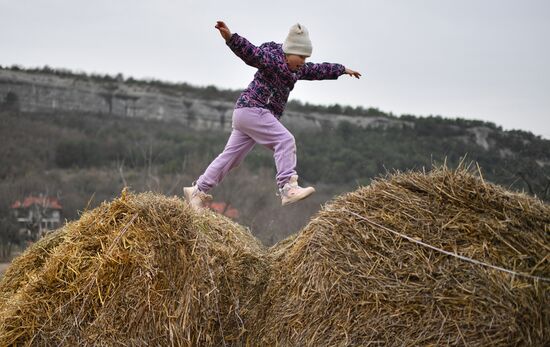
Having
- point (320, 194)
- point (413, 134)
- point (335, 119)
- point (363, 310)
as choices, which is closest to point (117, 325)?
point (363, 310)

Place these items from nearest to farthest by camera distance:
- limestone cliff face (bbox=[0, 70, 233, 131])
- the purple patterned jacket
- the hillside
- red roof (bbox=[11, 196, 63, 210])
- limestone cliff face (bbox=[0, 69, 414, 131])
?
the purple patterned jacket < red roof (bbox=[11, 196, 63, 210]) < the hillside < limestone cliff face (bbox=[0, 69, 414, 131]) < limestone cliff face (bbox=[0, 70, 233, 131])

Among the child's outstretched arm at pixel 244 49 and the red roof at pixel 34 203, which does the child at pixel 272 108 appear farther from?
the red roof at pixel 34 203

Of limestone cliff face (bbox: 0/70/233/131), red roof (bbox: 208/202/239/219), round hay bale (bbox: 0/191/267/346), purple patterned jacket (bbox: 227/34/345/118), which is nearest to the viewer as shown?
round hay bale (bbox: 0/191/267/346)

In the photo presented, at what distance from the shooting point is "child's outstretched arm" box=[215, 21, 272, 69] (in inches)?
257

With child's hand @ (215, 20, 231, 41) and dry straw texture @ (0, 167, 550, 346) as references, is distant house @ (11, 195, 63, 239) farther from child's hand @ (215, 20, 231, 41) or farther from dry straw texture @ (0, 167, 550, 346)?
dry straw texture @ (0, 167, 550, 346)

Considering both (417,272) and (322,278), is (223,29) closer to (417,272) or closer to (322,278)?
(322,278)

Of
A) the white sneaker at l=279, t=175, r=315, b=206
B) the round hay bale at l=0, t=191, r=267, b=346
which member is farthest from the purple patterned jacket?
the round hay bale at l=0, t=191, r=267, b=346

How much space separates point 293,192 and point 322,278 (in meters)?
1.84

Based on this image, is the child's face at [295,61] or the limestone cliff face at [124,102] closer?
the child's face at [295,61]

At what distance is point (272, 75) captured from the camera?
6.98 metres

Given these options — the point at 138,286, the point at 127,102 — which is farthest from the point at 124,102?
the point at 138,286

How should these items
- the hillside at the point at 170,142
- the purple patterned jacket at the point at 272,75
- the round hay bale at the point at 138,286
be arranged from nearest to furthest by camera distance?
the round hay bale at the point at 138,286 < the purple patterned jacket at the point at 272,75 < the hillside at the point at 170,142

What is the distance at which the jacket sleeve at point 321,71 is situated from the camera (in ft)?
23.6

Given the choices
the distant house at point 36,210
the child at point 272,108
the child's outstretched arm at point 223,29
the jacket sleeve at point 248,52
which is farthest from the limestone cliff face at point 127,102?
the child's outstretched arm at point 223,29
